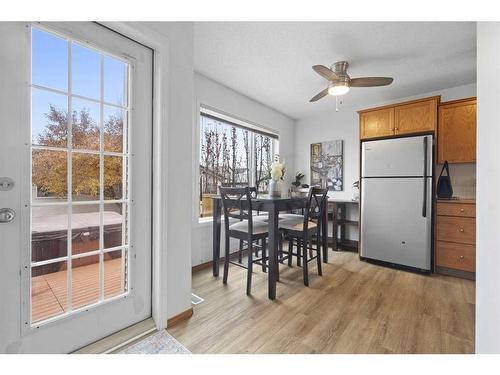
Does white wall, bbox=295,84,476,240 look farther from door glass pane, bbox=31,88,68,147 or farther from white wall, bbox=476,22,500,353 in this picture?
door glass pane, bbox=31,88,68,147

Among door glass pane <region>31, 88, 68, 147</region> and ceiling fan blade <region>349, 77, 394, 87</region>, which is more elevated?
ceiling fan blade <region>349, 77, 394, 87</region>

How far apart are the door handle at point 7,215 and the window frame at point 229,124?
178 cm

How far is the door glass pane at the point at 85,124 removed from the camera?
1.29m

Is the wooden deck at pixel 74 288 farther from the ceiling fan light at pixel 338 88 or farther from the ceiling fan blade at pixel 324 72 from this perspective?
the ceiling fan light at pixel 338 88

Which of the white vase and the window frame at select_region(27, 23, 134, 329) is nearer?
the window frame at select_region(27, 23, 134, 329)

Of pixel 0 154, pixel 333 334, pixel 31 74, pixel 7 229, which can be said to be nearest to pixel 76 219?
pixel 7 229

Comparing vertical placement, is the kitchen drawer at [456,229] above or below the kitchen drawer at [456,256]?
above

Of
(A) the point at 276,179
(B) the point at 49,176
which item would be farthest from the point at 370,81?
(B) the point at 49,176

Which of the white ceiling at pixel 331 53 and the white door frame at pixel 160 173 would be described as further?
the white ceiling at pixel 331 53

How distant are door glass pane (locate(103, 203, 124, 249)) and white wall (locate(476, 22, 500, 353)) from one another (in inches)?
77.8

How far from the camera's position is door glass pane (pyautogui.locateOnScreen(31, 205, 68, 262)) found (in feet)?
3.81

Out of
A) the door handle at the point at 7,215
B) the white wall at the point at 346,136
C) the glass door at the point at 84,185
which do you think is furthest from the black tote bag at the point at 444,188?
the door handle at the point at 7,215

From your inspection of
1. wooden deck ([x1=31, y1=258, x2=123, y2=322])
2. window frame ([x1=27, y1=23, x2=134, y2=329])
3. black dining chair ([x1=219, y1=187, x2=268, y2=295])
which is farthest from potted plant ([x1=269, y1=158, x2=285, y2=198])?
wooden deck ([x1=31, y1=258, x2=123, y2=322])

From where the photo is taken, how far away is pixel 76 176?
4.24ft
